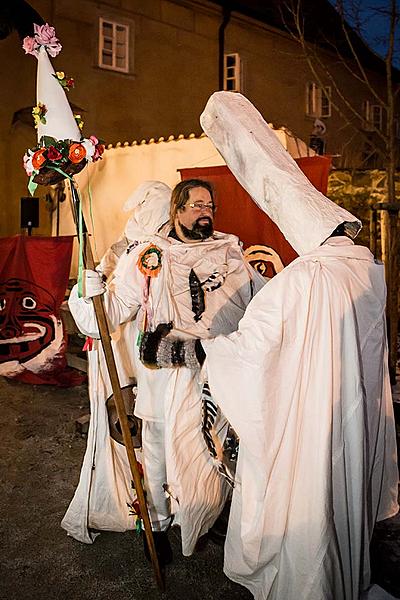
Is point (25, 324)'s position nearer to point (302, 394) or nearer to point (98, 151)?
point (98, 151)

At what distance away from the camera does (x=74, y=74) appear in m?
10.6

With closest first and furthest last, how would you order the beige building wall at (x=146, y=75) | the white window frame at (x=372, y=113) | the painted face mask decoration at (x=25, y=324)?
1. the painted face mask decoration at (x=25, y=324)
2. the beige building wall at (x=146, y=75)
3. the white window frame at (x=372, y=113)

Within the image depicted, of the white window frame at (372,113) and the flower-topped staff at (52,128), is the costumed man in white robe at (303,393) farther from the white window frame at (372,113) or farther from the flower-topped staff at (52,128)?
the white window frame at (372,113)

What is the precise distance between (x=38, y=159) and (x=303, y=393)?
1498 millimetres

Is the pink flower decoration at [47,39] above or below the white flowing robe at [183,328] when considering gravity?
above

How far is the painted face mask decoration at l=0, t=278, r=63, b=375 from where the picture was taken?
21.3 ft

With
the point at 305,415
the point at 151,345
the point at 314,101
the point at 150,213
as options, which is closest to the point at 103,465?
the point at 151,345

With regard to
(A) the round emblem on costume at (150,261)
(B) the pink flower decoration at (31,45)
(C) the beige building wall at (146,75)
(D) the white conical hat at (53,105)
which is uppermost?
(C) the beige building wall at (146,75)

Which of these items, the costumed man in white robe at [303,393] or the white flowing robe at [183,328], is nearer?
the costumed man in white robe at [303,393]

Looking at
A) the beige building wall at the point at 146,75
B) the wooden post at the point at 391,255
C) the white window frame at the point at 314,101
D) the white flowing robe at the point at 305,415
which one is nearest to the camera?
the white flowing robe at the point at 305,415

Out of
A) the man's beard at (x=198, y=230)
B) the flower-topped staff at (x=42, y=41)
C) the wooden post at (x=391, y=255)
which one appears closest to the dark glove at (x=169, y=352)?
the man's beard at (x=198, y=230)

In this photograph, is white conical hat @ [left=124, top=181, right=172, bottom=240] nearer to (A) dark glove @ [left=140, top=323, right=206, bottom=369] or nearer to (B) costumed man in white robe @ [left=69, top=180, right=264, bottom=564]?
(B) costumed man in white robe @ [left=69, top=180, right=264, bottom=564]

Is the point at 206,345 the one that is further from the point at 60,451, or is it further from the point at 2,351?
the point at 2,351

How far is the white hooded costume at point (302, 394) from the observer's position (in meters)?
2.06
